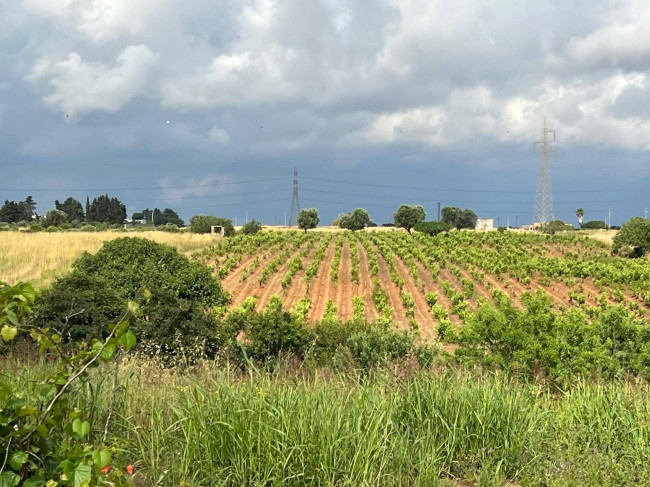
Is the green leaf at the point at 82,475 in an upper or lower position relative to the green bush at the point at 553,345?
upper

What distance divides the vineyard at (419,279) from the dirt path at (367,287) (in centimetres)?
4

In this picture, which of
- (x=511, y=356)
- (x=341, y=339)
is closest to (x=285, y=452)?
(x=511, y=356)

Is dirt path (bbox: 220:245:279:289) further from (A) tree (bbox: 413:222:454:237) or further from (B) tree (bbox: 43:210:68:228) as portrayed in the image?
(B) tree (bbox: 43:210:68:228)

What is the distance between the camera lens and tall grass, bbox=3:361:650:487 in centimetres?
369

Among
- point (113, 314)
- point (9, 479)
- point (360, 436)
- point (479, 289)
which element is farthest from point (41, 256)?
point (9, 479)

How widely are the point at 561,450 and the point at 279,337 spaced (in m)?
7.63

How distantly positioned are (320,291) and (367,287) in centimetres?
227

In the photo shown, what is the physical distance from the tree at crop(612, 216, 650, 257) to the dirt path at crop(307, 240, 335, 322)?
64.8 feet

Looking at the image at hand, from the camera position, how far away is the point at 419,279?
2833cm

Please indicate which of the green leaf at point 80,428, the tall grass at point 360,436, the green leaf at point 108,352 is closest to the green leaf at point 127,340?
the green leaf at point 108,352

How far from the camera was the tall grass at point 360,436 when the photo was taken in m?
3.69

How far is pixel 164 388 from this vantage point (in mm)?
4605

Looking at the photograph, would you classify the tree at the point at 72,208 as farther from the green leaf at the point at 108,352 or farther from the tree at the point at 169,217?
the green leaf at the point at 108,352

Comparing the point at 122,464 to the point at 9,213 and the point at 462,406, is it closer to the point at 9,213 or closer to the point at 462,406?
the point at 462,406
